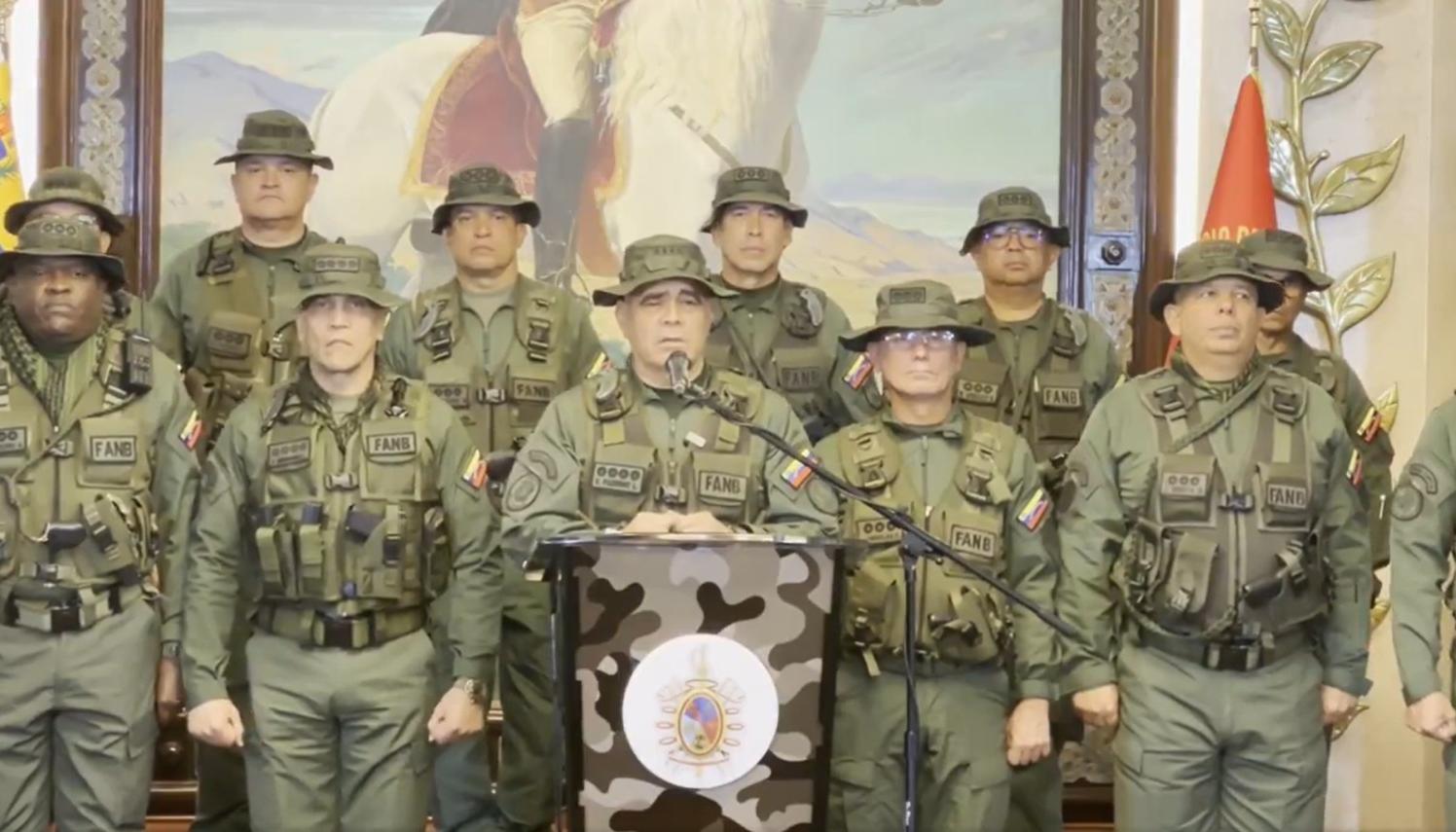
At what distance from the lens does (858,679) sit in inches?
194

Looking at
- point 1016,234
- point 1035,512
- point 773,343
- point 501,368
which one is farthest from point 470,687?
point 1016,234

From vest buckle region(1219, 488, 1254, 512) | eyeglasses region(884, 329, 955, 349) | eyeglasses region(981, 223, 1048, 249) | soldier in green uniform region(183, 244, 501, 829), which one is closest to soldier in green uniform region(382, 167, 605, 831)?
soldier in green uniform region(183, 244, 501, 829)

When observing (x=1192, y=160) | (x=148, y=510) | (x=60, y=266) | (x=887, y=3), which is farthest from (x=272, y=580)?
(x=1192, y=160)

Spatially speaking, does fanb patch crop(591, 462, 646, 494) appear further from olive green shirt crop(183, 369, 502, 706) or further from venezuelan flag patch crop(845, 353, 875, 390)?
venezuelan flag patch crop(845, 353, 875, 390)

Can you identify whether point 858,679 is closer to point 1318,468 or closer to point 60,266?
point 1318,468

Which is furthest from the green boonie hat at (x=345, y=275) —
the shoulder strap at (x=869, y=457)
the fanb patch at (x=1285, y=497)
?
the fanb patch at (x=1285, y=497)

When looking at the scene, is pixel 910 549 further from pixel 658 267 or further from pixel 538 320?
pixel 538 320

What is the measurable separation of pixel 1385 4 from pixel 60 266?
4.87 meters

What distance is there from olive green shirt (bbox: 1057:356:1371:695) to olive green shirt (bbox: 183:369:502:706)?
5.05ft

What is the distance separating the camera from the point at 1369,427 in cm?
593

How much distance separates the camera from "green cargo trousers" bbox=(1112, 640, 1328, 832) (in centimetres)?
477

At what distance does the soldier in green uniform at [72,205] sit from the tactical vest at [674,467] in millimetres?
1605

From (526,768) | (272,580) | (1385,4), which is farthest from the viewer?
(1385,4)

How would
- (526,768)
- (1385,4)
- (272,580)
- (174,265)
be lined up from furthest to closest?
(1385,4), (174,265), (526,768), (272,580)
